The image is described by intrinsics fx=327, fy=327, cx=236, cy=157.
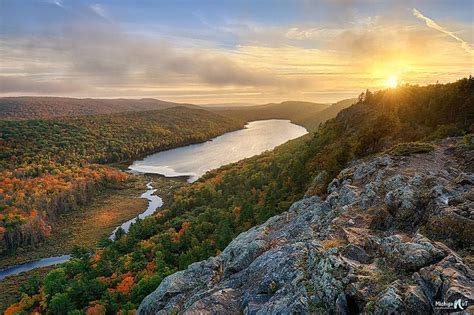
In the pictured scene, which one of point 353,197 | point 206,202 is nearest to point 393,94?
point 353,197

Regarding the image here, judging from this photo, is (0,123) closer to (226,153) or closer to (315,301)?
(226,153)

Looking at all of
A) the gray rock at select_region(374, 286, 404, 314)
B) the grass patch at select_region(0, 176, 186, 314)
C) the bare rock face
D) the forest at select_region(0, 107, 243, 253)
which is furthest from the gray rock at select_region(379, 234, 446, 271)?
the forest at select_region(0, 107, 243, 253)

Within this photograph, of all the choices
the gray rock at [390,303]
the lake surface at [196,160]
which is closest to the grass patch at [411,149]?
the gray rock at [390,303]

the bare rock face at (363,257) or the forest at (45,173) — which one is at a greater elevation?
the bare rock face at (363,257)

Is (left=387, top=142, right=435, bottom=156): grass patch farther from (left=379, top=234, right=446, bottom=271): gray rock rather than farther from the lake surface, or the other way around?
the lake surface

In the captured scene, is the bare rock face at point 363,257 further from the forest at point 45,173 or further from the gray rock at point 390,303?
the forest at point 45,173

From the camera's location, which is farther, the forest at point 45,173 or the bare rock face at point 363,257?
the forest at point 45,173
